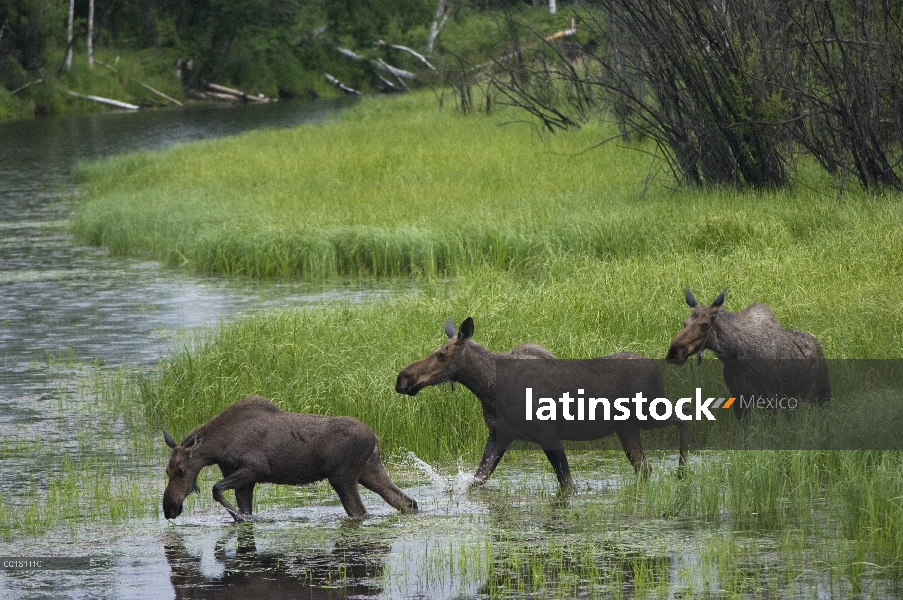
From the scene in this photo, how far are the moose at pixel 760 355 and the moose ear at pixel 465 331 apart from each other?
1452 mm

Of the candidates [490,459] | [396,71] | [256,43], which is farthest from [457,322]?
[256,43]

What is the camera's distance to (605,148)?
2566cm

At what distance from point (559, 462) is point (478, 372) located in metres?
0.75

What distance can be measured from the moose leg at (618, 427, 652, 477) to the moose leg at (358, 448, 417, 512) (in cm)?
142

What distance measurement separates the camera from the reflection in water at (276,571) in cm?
658

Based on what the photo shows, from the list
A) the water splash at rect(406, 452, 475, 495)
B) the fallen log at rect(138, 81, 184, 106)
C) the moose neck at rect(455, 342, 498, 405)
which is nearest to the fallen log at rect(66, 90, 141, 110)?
the fallen log at rect(138, 81, 184, 106)

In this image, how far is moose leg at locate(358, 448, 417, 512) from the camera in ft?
25.7

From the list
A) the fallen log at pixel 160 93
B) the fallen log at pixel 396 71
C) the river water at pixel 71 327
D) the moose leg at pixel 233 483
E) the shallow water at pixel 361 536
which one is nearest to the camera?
the shallow water at pixel 361 536

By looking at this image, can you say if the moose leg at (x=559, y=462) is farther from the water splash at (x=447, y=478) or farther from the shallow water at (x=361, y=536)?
the water splash at (x=447, y=478)

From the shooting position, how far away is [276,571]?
6895 mm

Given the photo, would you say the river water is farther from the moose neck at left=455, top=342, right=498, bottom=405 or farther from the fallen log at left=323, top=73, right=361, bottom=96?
the fallen log at left=323, top=73, right=361, bottom=96

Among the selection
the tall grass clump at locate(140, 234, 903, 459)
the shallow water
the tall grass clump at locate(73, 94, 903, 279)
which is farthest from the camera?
the tall grass clump at locate(73, 94, 903, 279)

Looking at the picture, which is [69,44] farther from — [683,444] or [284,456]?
[683,444]

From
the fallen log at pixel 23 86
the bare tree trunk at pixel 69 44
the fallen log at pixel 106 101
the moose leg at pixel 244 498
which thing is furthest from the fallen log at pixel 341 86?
the moose leg at pixel 244 498
